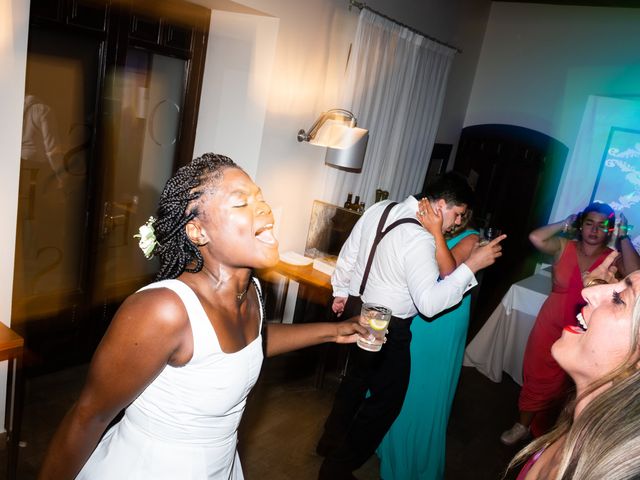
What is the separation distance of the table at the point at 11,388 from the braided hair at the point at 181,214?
43.9 inches

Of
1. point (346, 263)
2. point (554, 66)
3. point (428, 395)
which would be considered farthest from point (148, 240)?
point (554, 66)

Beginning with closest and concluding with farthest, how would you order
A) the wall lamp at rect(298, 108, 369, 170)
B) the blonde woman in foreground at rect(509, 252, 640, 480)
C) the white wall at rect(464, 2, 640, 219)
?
1. the blonde woman in foreground at rect(509, 252, 640, 480)
2. the wall lamp at rect(298, 108, 369, 170)
3. the white wall at rect(464, 2, 640, 219)

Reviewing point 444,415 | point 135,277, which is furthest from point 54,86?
point 444,415

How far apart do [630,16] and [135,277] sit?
525 centimetres

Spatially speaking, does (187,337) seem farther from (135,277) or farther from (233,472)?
(135,277)

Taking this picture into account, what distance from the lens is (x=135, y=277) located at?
12.5 ft

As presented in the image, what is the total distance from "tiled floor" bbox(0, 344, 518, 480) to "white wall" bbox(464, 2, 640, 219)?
299cm

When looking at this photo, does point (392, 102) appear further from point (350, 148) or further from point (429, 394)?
point (429, 394)

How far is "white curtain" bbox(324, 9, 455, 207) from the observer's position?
13.7ft

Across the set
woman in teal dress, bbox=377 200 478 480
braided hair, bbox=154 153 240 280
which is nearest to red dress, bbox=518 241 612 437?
woman in teal dress, bbox=377 200 478 480

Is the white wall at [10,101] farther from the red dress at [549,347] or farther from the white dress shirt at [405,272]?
the red dress at [549,347]

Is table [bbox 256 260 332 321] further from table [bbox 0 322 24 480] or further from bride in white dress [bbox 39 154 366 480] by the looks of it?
bride in white dress [bbox 39 154 366 480]

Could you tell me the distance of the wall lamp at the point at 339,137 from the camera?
12.4ft

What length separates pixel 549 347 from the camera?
11.7 feet
